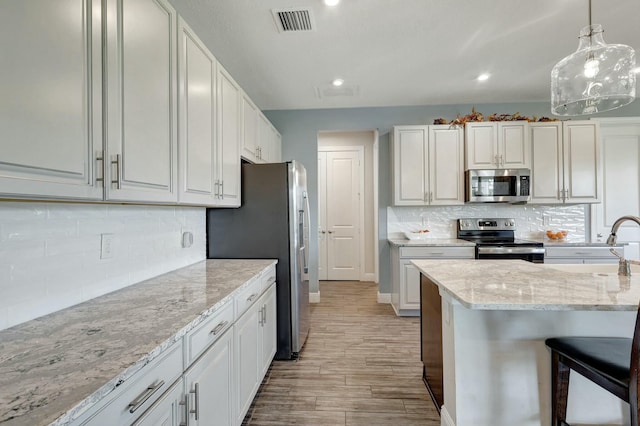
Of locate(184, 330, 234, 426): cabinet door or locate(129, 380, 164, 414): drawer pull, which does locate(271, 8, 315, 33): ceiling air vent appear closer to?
locate(184, 330, 234, 426): cabinet door

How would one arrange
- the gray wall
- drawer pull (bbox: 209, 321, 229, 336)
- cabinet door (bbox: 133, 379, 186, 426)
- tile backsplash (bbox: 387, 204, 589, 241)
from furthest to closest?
the gray wall → tile backsplash (bbox: 387, 204, 589, 241) → drawer pull (bbox: 209, 321, 229, 336) → cabinet door (bbox: 133, 379, 186, 426)

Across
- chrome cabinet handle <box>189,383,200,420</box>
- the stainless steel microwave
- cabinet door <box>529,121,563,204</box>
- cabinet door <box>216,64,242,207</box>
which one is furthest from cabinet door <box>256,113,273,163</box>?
cabinet door <box>529,121,563,204</box>

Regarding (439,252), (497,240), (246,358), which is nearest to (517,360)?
(246,358)

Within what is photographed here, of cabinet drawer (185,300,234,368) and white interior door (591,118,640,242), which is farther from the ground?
white interior door (591,118,640,242)

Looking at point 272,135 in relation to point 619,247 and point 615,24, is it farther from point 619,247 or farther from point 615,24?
point 619,247

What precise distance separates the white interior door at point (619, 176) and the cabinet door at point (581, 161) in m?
0.44

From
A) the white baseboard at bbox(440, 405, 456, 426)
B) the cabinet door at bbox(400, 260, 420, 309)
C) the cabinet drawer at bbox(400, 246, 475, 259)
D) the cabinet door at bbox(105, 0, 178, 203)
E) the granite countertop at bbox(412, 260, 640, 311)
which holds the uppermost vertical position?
the cabinet door at bbox(105, 0, 178, 203)

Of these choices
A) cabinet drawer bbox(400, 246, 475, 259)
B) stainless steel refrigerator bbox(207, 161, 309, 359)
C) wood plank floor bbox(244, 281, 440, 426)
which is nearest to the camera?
wood plank floor bbox(244, 281, 440, 426)

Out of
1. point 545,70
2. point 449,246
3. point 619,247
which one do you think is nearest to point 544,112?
point 545,70

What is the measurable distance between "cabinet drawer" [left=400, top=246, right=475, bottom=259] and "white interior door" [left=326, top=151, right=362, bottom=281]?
204 cm

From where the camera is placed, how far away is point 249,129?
277 cm

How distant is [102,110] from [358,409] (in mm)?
2166

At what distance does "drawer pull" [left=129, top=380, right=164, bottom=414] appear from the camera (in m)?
0.79

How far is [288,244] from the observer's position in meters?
2.46
